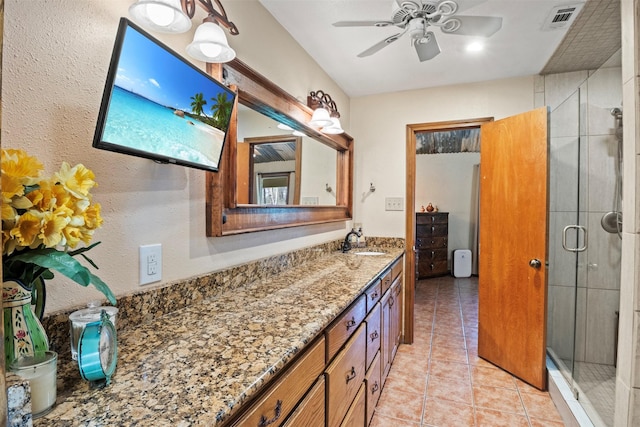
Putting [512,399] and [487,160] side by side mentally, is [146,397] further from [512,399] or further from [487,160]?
[487,160]

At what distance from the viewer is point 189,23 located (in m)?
0.99

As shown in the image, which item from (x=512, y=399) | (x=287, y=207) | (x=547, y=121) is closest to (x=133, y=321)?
(x=287, y=207)

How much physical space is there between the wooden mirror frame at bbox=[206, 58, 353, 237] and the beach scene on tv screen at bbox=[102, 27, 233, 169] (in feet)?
0.48

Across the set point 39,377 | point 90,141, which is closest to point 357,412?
point 39,377

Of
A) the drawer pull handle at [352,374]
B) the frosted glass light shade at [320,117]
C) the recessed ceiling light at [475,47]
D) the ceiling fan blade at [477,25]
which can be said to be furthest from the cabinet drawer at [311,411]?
the recessed ceiling light at [475,47]

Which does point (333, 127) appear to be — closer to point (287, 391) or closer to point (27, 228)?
point (287, 391)

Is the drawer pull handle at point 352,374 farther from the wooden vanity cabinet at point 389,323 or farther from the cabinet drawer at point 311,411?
the wooden vanity cabinet at point 389,323

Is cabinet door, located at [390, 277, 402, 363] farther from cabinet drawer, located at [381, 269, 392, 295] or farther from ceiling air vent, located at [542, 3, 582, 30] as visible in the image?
ceiling air vent, located at [542, 3, 582, 30]

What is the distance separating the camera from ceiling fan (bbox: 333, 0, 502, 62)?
1595mm

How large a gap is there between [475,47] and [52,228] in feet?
8.22

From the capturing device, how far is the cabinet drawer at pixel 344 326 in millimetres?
1186

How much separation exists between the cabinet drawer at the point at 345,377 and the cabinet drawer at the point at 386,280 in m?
0.50

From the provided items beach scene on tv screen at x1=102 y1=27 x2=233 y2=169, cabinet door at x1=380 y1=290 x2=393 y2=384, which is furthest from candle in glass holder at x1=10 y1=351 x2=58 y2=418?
cabinet door at x1=380 y1=290 x2=393 y2=384

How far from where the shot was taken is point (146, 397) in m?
0.65
